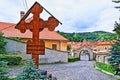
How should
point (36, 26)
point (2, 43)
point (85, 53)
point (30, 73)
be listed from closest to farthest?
1. point (30, 73)
2. point (36, 26)
3. point (2, 43)
4. point (85, 53)

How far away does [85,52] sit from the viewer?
7312 centimetres

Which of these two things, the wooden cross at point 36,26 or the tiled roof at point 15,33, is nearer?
the wooden cross at point 36,26

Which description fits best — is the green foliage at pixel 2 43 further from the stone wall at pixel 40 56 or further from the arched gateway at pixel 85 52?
the arched gateway at pixel 85 52

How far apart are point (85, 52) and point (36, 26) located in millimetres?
64293

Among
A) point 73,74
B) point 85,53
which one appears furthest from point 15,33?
point 85,53

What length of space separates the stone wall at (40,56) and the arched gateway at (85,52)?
30.0 m

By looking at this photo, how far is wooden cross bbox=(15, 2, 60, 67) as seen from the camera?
9094 mm

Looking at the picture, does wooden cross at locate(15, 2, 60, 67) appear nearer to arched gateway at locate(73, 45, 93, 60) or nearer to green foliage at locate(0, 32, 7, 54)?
green foliage at locate(0, 32, 7, 54)

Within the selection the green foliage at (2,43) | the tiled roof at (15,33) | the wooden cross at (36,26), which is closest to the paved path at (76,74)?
the green foliage at (2,43)

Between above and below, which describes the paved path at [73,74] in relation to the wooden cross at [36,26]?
below

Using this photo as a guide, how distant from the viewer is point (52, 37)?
46812mm

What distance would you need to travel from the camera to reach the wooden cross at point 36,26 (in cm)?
909

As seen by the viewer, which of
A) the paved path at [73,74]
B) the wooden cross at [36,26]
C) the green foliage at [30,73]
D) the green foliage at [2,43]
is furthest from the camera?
the green foliage at [2,43]

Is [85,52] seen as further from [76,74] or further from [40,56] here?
[76,74]
